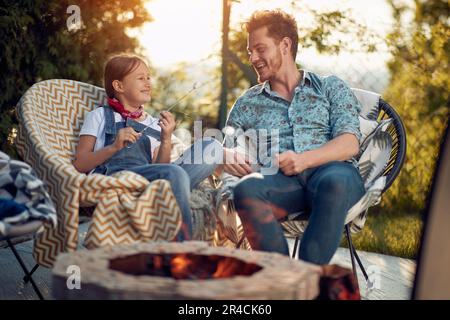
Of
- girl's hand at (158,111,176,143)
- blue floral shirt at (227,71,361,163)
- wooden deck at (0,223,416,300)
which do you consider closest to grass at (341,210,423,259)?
wooden deck at (0,223,416,300)

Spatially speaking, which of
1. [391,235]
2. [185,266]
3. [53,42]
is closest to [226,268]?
[185,266]

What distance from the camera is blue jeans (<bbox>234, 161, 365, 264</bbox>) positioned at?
2338 mm

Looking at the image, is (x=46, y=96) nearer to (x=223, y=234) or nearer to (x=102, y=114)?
(x=102, y=114)

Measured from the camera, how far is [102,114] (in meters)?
2.85

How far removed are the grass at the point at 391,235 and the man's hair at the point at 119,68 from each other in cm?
171

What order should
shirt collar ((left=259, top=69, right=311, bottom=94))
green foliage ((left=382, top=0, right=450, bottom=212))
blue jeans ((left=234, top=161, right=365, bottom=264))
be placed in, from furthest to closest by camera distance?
green foliage ((left=382, top=0, right=450, bottom=212)) < shirt collar ((left=259, top=69, right=311, bottom=94)) < blue jeans ((left=234, top=161, right=365, bottom=264))

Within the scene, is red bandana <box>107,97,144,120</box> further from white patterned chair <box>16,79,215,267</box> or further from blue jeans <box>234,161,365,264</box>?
blue jeans <box>234,161,365,264</box>

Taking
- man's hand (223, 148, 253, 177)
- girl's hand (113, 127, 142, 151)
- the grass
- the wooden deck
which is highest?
girl's hand (113, 127, 142, 151)

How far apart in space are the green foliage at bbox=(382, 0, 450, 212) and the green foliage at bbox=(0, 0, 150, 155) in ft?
6.18

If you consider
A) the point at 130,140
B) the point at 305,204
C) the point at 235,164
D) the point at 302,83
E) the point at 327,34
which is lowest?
the point at 305,204

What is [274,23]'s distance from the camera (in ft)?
9.19

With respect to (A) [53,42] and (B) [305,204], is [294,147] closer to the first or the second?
(B) [305,204]

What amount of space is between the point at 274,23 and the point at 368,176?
0.73 metres

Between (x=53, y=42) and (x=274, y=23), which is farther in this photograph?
(x=53, y=42)
